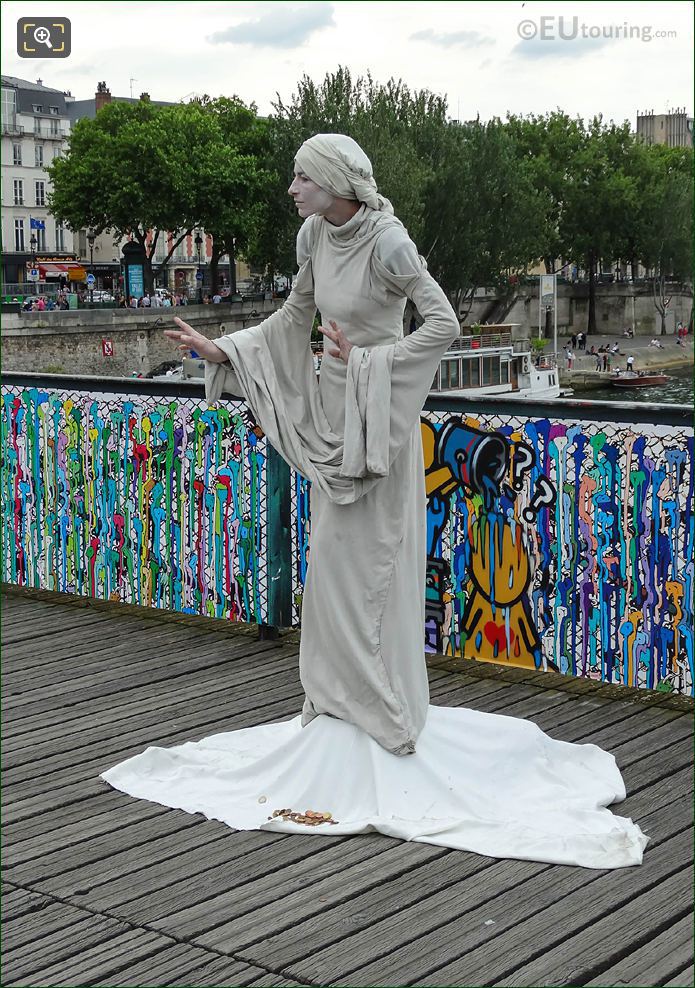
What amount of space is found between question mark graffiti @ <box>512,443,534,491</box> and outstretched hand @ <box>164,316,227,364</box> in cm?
173

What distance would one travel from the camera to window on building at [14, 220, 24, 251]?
227 feet

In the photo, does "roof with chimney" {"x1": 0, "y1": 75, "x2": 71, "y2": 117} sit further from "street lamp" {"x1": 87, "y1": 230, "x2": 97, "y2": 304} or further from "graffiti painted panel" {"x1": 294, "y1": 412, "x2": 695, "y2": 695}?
"graffiti painted panel" {"x1": 294, "y1": 412, "x2": 695, "y2": 695}

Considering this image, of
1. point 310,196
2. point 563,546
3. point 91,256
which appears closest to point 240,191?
point 91,256

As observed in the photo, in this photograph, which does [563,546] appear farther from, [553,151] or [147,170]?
[553,151]

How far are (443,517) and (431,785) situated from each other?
1.94 meters

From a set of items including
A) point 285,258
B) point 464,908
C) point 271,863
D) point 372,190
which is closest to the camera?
point 464,908

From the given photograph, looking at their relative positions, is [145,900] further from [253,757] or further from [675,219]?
[675,219]

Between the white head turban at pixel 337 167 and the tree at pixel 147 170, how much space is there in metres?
51.1

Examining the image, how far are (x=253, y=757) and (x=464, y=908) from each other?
126 centimetres

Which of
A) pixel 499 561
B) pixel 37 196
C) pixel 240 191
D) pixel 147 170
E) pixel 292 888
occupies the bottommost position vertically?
pixel 292 888

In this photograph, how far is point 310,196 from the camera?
4.48 meters

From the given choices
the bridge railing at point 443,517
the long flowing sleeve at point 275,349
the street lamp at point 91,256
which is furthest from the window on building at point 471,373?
the long flowing sleeve at point 275,349

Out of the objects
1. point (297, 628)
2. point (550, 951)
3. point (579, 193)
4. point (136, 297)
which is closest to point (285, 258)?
point (136, 297)

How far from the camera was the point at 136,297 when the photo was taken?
192ft
